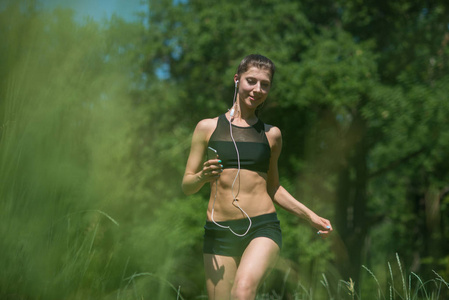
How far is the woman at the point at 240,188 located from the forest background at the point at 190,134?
0.22 meters

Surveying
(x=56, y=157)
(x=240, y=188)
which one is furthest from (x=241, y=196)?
(x=56, y=157)

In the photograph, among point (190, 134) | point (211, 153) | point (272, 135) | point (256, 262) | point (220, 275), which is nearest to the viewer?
point (256, 262)

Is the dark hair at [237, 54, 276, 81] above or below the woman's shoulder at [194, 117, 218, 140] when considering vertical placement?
above

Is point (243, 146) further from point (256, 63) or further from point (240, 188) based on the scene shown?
point (256, 63)

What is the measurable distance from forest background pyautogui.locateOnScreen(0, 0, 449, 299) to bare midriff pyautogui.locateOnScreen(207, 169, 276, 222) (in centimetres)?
22

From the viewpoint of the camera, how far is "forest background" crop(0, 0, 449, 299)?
4.14 feet

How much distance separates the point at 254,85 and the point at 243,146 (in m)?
0.31

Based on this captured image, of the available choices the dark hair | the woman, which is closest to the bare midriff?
the woman

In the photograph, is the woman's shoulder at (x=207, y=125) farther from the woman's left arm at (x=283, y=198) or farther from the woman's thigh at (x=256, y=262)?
the woman's thigh at (x=256, y=262)

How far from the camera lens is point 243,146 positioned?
99.1 inches

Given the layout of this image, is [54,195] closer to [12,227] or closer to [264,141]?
[12,227]

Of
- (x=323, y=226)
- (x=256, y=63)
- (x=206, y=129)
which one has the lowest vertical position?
(x=323, y=226)

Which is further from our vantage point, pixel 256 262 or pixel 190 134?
pixel 190 134

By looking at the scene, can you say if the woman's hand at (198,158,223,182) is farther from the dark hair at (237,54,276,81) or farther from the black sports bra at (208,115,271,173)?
the dark hair at (237,54,276,81)
